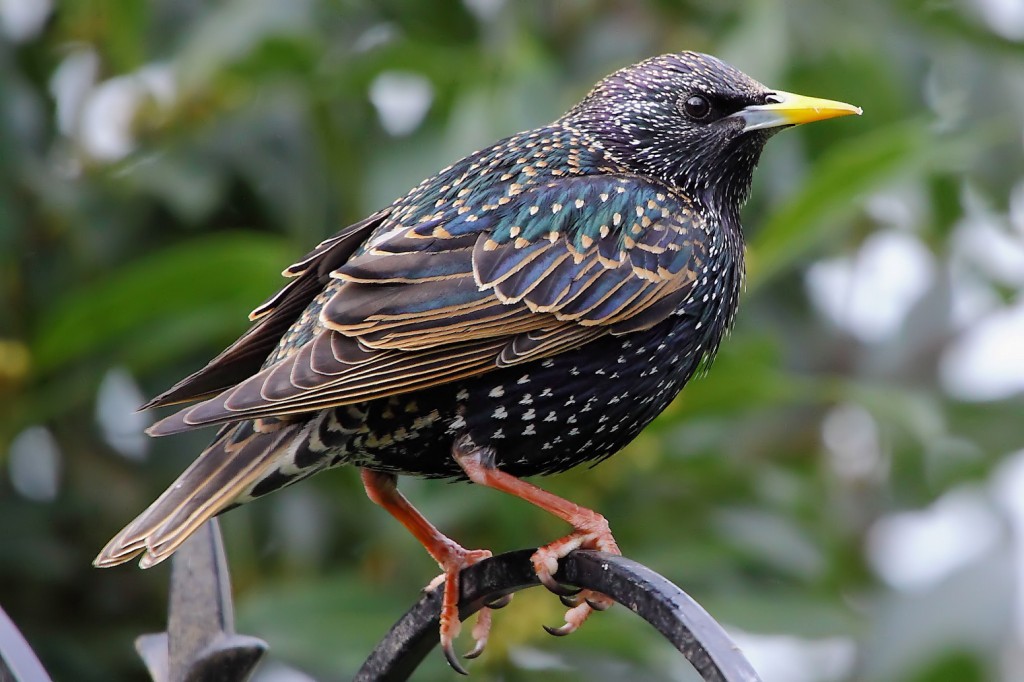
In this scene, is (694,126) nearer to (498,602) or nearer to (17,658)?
(498,602)

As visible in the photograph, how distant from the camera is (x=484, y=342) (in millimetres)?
3115

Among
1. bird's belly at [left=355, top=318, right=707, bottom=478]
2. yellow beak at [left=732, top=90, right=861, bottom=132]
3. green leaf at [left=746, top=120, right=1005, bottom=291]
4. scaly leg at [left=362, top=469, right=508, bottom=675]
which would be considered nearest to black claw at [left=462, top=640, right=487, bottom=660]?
scaly leg at [left=362, top=469, right=508, bottom=675]

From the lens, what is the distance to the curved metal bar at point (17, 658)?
95.4 inches

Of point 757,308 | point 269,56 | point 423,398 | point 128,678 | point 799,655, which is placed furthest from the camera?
point 799,655

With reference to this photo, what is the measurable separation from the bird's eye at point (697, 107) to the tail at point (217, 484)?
1.14 metres

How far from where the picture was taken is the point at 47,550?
454 cm

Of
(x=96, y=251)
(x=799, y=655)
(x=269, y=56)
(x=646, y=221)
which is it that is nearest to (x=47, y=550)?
(x=96, y=251)

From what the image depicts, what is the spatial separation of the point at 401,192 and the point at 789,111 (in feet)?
3.87

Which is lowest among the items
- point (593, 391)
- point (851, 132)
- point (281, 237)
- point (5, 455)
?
point (5, 455)

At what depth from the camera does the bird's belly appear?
314 cm

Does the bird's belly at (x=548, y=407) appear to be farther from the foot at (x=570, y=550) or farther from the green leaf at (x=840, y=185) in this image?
the green leaf at (x=840, y=185)

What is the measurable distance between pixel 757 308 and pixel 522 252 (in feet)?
6.33

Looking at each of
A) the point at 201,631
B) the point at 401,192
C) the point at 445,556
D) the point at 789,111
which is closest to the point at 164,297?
the point at 401,192

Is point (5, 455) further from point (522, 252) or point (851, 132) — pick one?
point (851, 132)
